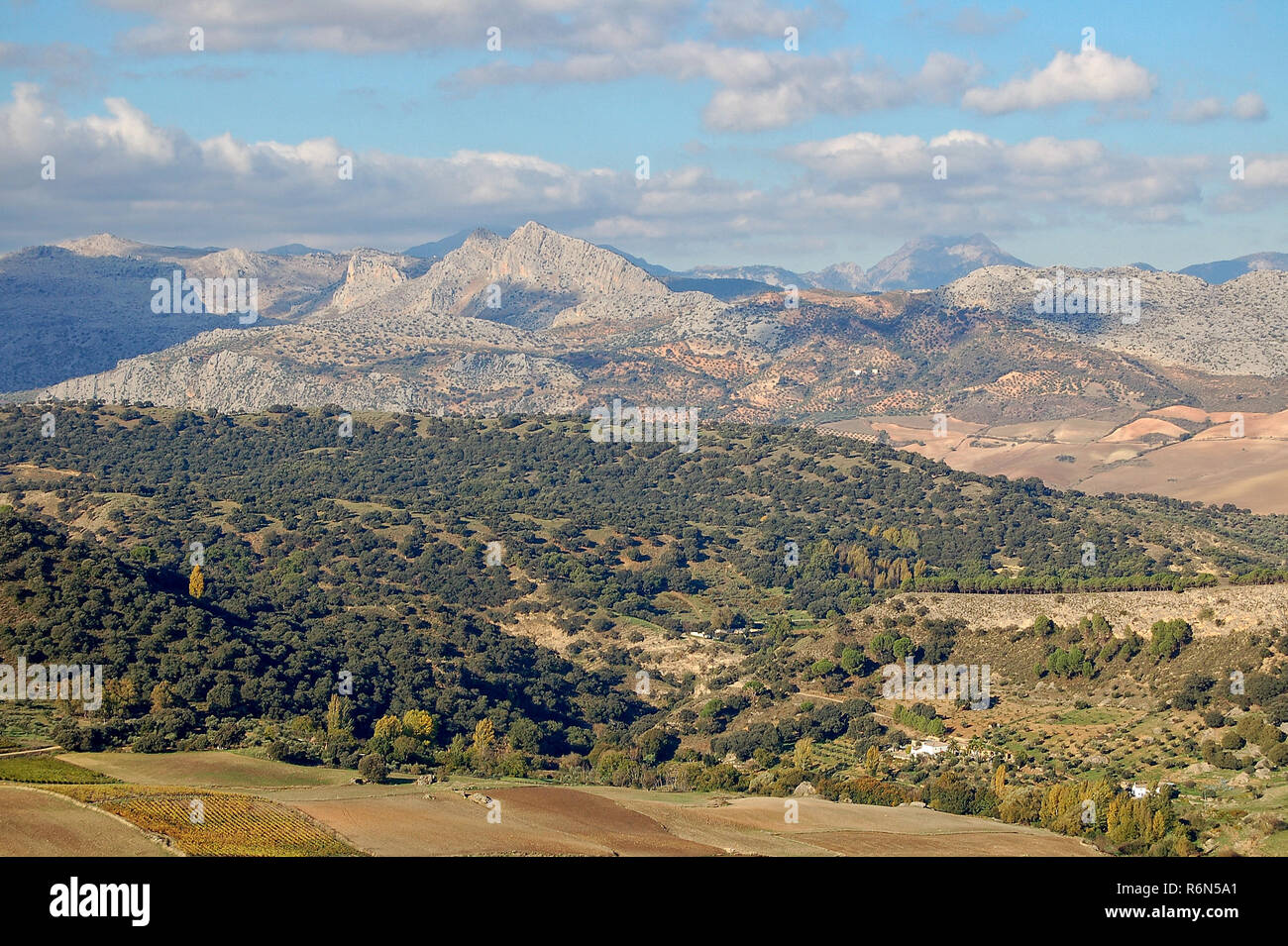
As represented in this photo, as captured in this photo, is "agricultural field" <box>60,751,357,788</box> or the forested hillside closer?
"agricultural field" <box>60,751,357,788</box>

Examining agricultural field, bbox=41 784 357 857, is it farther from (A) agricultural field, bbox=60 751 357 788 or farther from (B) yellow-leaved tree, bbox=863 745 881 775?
(B) yellow-leaved tree, bbox=863 745 881 775

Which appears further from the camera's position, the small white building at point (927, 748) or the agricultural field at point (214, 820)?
the small white building at point (927, 748)

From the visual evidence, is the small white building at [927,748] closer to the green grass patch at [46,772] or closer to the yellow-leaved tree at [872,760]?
the yellow-leaved tree at [872,760]

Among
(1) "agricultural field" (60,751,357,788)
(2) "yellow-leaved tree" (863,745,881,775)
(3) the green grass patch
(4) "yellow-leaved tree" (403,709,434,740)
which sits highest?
(3) the green grass patch

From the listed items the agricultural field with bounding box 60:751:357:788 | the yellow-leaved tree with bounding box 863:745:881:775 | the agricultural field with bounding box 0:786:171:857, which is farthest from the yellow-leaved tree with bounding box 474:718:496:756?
the agricultural field with bounding box 0:786:171:857

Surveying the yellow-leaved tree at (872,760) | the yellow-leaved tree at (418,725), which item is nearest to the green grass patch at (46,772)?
the yellow-leaved tree at (418,725)

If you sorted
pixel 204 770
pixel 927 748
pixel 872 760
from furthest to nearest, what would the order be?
pixel 927 748, pixel 872 760, pixel 204 770

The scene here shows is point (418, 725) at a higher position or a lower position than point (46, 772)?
lower

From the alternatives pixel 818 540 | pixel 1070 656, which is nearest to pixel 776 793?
pixel 1070 656

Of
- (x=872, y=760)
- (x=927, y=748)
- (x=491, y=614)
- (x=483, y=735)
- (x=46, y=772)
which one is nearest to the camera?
(x=46, y=772)

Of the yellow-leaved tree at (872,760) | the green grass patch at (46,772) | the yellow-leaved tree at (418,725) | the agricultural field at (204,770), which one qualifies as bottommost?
the yellow-leaved tree at (872,760)

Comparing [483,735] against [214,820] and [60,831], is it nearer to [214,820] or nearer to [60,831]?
[214,820]

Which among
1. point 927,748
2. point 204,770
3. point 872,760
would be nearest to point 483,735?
point 204,770
